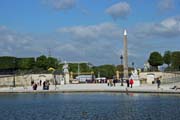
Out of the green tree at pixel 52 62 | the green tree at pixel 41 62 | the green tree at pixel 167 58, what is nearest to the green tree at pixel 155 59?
the green tree at pixel 167 58

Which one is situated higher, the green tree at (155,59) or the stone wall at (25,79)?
the green tree at (155,59)

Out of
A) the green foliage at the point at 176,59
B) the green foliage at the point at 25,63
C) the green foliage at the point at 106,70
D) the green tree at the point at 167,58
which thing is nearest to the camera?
the green foliage at the point at 176,59

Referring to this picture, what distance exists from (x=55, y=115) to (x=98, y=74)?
107040 millimetres

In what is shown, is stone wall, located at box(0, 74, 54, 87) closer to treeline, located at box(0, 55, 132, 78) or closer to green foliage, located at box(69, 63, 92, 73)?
treeline, located at box(0, 55, 132, 78)

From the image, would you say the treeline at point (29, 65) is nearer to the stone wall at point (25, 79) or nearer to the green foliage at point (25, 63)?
the green foliage at point (25, 63)

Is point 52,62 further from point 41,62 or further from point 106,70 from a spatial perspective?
point 106,70

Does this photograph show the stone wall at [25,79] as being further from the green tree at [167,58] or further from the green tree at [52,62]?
→ the green tree at [167,58]

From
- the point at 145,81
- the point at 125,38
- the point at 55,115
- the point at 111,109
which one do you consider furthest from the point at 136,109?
the point at 145,81

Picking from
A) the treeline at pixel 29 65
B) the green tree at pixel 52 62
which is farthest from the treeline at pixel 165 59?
the green tree at pixel 52 62

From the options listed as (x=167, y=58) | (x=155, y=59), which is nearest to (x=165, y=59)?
(x=167, y=58)

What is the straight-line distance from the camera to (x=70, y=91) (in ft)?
205

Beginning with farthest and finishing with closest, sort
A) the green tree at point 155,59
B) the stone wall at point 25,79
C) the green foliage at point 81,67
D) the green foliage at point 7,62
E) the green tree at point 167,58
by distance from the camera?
1. the green foliage at point 81,67
2. the green tree at point 167,58
3. the green tree at point 155,59
4. the green foliage at point 7,62
5. the stone wall at point 25,79

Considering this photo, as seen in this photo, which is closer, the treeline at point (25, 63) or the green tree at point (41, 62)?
the treeline at point (25, 63)

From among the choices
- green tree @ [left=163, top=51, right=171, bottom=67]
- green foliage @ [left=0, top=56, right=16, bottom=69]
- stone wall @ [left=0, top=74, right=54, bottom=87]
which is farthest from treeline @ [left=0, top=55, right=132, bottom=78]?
green tree @ [left=163, top=51, right=171, bottom=67]
